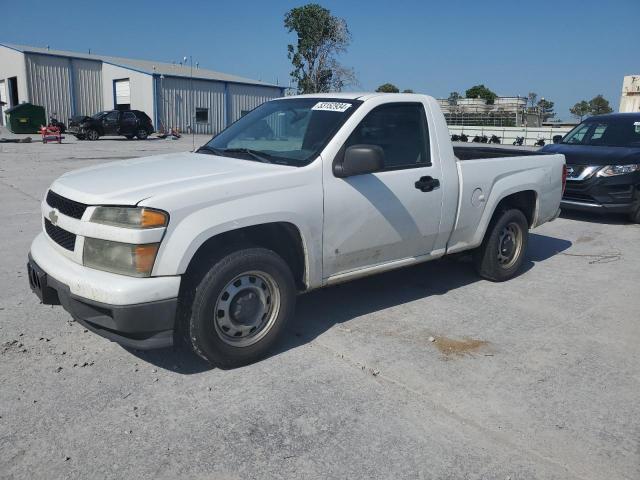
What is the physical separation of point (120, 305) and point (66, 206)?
0.90 meters

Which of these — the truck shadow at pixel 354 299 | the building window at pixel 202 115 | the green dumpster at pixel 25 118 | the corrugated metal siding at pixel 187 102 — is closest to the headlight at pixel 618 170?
the truck shadow at pixel 354 299

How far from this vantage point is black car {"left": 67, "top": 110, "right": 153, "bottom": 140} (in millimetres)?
29000

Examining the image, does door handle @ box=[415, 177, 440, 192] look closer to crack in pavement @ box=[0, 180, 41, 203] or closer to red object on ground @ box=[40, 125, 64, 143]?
crack in pavement @ box=[0, 180, 41, 203]

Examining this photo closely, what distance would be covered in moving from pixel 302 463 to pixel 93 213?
188cm

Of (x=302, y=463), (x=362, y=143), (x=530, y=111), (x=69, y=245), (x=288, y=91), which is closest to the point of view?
(x=302, y=463)

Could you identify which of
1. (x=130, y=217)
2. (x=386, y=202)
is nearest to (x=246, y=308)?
(x=130, y=217)

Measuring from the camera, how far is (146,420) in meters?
3.05

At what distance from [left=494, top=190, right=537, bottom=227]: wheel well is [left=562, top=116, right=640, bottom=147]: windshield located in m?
5.05

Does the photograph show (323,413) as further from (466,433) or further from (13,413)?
(13,413)

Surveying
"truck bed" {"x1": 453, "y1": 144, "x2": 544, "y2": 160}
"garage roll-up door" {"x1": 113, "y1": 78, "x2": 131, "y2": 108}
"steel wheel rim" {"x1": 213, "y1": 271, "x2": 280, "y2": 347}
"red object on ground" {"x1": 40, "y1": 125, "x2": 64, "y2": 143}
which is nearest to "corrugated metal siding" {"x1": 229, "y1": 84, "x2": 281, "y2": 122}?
"garage roll-up door" {"x1": 113, "y1": 78, "x2": 131, "y2": 108}

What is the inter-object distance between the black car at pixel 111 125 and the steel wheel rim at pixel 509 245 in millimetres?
27718

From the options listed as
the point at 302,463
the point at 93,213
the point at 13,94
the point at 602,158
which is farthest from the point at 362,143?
the point at 13,94

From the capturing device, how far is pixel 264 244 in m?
3.88

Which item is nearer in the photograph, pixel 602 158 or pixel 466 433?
pixel 466 433
